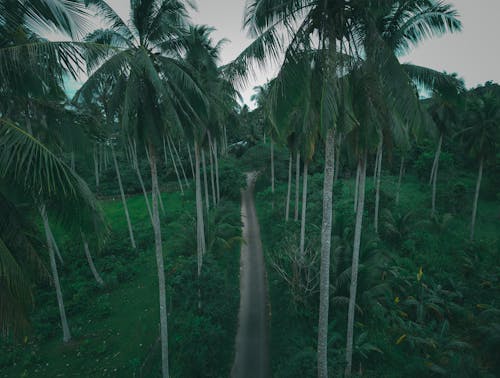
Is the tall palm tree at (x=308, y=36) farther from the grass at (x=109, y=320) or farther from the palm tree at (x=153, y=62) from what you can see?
the grass at (x=109, y=320)

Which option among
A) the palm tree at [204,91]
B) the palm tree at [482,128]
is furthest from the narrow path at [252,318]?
the palm tree at [482,128]

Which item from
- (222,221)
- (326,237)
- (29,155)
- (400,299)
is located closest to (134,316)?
(222,221)

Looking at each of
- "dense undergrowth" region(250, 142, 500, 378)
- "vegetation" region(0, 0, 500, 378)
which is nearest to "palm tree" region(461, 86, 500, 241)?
"vegetation" region(0, 0, 500, 378)

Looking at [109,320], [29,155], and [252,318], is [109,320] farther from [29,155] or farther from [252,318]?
[29,155]

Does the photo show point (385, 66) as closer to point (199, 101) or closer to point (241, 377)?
point (199, 101)

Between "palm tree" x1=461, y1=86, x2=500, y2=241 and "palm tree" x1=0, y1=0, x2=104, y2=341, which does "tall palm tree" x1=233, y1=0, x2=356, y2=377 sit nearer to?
"palm tree" x1=0, y1=0, x2=104, y2=341

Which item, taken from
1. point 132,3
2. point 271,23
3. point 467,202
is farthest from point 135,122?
point 467,202
